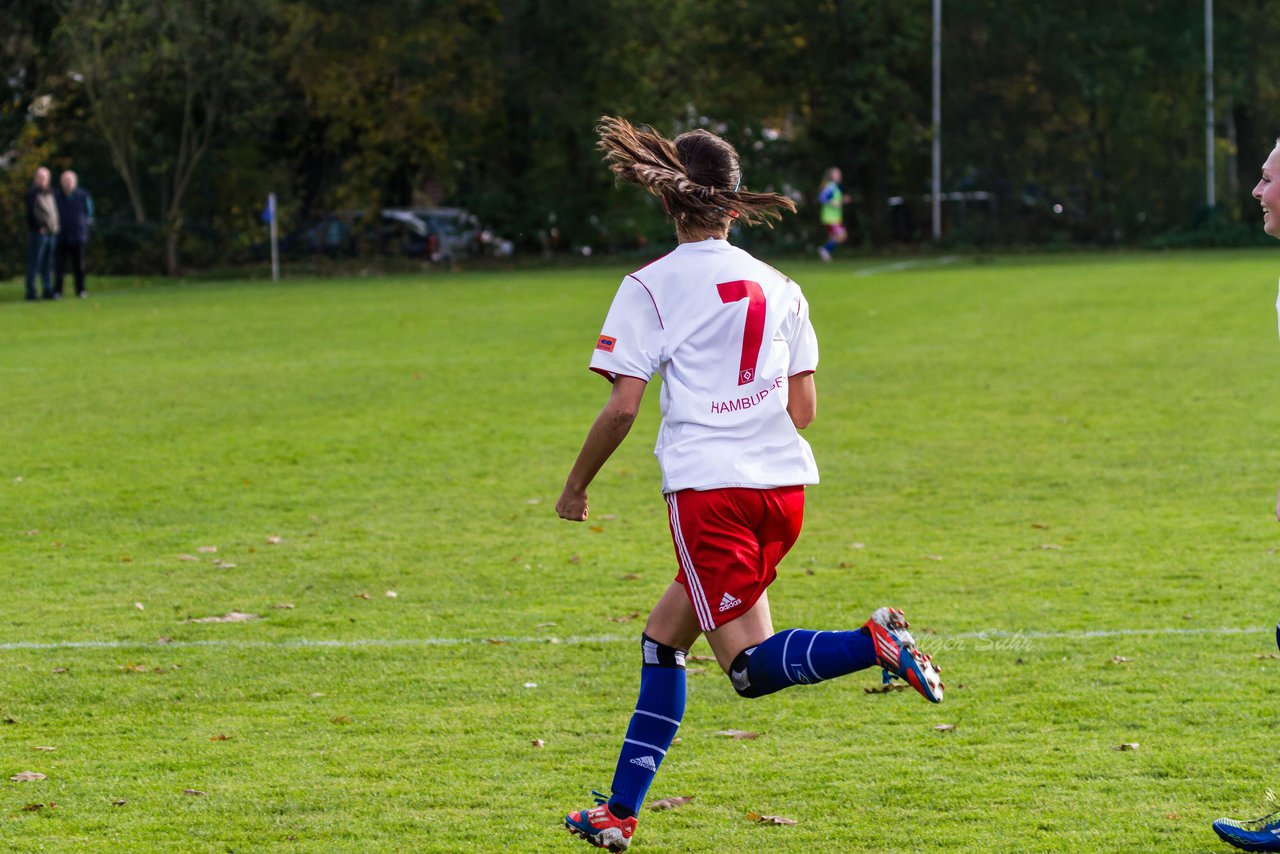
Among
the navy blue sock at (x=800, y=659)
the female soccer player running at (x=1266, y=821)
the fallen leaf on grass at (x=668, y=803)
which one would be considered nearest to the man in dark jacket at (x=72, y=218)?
the fallen leaf on grass at (x=668, y=803)

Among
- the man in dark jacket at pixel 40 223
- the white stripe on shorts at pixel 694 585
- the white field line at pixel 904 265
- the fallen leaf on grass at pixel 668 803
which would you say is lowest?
the fallen leaf on grass at pixel 668 803

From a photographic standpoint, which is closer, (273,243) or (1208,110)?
(273,243)

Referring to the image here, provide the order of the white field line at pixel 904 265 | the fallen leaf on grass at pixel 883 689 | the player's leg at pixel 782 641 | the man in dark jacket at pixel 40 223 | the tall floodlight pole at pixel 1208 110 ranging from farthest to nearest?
1. the tall floodlight pole at pixel 1208 110
2. the white field line at pixel 904 265
3. the man in dark jacket at pixel 40 223
4. the fallen leaf on grass at pixel 883 689
5. the player's leg at pixel 782 641

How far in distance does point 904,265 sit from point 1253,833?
111 feet

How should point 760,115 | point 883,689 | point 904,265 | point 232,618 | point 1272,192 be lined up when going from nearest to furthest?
point 1272,192 → point 883,689 → point 232,618 → point 904,265 → point 760,115

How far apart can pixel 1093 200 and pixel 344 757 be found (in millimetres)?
40297

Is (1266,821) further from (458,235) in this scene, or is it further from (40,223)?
(458,235)

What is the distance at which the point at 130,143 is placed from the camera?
37531 mm

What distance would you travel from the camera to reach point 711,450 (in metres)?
4.37

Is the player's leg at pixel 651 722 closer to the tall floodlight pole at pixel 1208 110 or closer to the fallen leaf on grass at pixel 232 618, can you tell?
the fallen leaf on grass at pixel 232 618

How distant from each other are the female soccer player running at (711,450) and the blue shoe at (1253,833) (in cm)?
92

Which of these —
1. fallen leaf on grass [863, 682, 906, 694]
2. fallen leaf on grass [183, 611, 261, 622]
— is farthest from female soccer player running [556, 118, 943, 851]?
fallen leaf on grass [183, 611, 261, 622]

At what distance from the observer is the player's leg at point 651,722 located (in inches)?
178

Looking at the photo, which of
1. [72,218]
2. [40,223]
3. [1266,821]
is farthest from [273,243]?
[1266,821]
